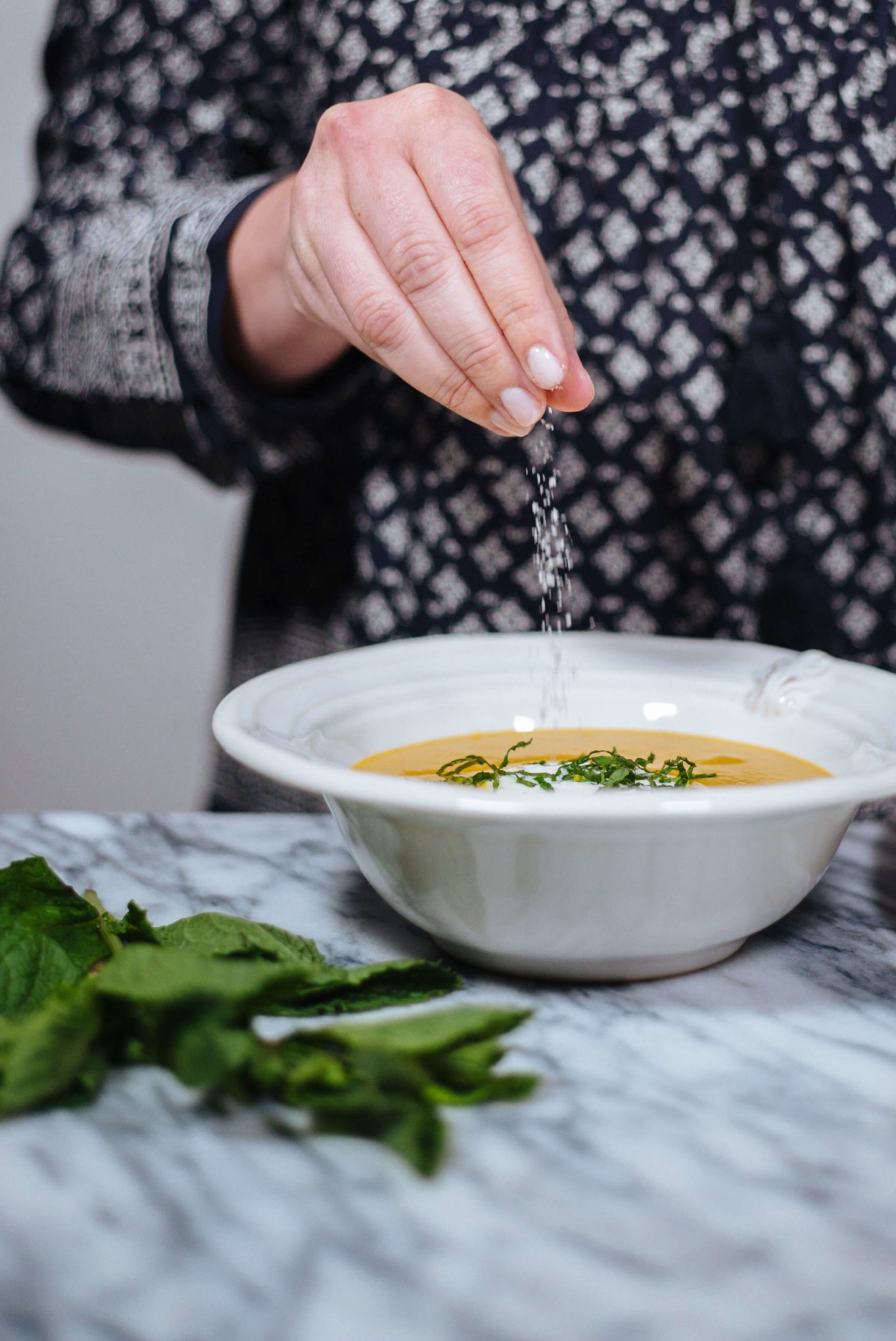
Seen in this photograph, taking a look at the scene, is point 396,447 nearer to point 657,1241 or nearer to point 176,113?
point 176,113

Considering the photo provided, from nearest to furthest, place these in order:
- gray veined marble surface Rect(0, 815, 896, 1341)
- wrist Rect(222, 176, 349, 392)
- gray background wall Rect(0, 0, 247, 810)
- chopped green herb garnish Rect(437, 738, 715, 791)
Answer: gray veined marble surface Rect(0, 815, 896, 1341) → chopped green herb garnish Rect(437, 738, 715, 791) → wrist Rect(222, 176, 349, 392) → gray background wall Rect(0, 0, 247, 810)

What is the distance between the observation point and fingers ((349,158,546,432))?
2.17 ft

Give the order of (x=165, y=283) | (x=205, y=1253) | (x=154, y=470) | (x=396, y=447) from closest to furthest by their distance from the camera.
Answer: (x=205, y=1253), (x=165, y=283), (x=396, y=447), (x=154, y=470)

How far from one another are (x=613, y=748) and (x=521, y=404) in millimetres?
218

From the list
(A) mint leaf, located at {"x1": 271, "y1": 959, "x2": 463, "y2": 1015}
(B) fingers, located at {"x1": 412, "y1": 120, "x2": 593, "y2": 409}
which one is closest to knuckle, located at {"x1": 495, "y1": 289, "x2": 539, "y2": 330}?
(B) fingers, located at {"x1": 412, "y1": 120, "x2": 593, "y2": 409}

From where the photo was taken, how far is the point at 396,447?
1098 mm

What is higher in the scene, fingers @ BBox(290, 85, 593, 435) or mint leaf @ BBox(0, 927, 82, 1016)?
fingers @ BBox(290, 85, 593, 435)

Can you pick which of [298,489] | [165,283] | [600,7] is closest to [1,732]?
[298,489]

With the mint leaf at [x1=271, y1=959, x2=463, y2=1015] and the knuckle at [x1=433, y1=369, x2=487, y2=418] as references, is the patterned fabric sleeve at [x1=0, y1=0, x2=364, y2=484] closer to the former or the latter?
the knuckle at [x1=433, y1=369, x2=487, y2=418]

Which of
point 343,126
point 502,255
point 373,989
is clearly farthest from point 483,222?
point 373,989

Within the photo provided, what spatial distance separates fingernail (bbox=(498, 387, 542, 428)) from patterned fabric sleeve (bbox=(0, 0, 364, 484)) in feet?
1.33

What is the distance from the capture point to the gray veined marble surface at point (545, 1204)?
364 millimetres

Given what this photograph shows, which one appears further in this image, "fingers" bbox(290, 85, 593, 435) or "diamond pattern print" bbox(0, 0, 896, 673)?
"diamond pattern print" bbox(0, 0, 896, 673)

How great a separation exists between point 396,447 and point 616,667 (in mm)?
380
